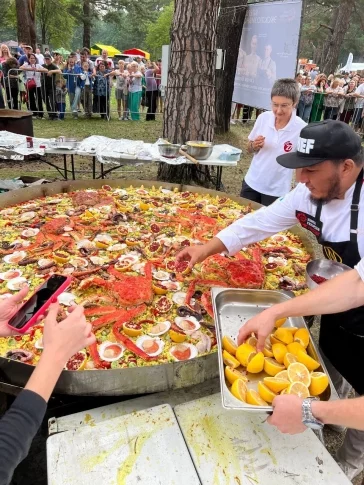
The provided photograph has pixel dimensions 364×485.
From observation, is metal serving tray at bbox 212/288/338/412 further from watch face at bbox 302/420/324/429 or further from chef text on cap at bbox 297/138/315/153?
chef text on cap at bbox 297/138/315/153

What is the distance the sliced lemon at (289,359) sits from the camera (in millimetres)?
2006

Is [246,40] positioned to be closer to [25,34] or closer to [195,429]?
[195,429]

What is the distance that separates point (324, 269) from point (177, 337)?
1.19 m

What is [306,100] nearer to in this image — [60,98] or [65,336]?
[60,98]

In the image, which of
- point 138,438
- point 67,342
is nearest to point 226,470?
point 138,438

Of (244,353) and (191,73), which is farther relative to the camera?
(191,73)

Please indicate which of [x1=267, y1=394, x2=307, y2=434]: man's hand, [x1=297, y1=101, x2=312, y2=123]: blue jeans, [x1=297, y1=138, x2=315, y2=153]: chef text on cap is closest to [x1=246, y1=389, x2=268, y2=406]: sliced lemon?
[x1=267, y1=394, x2=307, y2=434]: man's hand

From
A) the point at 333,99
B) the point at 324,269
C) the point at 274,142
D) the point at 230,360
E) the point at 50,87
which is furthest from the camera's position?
the point at 333,99

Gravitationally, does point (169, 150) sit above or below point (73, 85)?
below

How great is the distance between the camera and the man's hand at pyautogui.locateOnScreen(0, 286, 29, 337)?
1.93 m

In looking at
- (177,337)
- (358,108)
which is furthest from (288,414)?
(358,108)

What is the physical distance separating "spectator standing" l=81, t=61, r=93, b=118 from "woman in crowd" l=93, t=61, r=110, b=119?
289mm

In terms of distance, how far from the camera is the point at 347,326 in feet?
8.15

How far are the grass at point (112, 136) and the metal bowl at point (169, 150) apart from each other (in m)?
2.70
